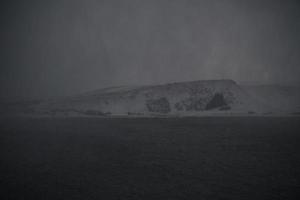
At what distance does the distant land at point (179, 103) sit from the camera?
5434 centimetres

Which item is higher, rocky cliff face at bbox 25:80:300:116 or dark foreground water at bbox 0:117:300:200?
rocky cliff face at bbox 25:80:300:116

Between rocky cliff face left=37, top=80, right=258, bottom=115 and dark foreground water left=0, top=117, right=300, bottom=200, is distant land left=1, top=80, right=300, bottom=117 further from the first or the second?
dark foreground water left=0, top=117, right=300, bottom=200

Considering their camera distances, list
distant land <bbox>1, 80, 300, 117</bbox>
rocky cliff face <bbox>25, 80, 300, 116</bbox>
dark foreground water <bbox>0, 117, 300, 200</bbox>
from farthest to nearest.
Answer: rocky cliff face <bbox>25, 80, 300, 116</bbox> < distant land <bbox>1, 80, 300, 117</bbox> < dark foreground water <bbox>0, 117, 300, 200</bbox>

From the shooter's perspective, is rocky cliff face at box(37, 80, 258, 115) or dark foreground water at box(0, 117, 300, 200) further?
rocky cliff face at box(37, 80, 258, 115)

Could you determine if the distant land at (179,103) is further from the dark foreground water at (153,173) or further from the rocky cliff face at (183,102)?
the dark foreground water at (153,173)

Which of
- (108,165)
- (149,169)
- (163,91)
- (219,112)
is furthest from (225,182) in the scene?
(163,91)

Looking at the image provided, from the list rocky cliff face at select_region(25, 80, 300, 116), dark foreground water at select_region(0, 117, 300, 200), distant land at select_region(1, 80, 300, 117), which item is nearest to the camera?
dark foreground water at select_region(0, 117, 300, 200)

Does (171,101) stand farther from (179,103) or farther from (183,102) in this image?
(183,102)

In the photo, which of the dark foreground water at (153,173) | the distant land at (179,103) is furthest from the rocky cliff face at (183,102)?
the dark foreground water at (153,173)

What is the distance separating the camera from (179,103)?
191ft

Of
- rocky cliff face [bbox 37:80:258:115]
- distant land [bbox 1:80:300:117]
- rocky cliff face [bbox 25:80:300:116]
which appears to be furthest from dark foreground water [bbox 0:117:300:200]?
rocky cliff face [bbox 37:80:258:115]

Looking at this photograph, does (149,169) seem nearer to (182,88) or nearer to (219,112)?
(219,112)

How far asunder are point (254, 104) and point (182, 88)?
22731 millimetres

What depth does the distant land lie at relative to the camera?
2140 inches
